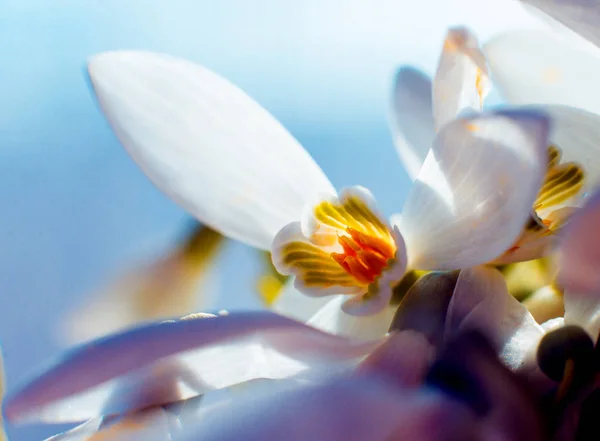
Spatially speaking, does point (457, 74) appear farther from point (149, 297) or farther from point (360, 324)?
point (149, 297)

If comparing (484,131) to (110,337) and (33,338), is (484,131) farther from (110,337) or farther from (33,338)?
(33,338)

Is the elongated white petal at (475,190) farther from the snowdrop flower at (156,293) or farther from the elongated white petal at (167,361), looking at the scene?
the snowdrop flower at (156,293)

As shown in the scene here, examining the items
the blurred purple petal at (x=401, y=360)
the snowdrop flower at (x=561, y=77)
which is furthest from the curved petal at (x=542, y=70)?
the blurred purple petal at (x=401, y=360)

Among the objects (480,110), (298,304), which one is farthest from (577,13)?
(298,304)

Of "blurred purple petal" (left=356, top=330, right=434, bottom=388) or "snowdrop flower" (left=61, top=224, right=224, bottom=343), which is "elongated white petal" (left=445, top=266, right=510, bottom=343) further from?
"snowdrop flower" (left=61, top=224, right=224, bottom=343)

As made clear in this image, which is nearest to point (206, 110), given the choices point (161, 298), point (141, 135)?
point (141, 135)

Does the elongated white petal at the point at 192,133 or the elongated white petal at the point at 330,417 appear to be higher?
the elongated white petal at the point at 192,133

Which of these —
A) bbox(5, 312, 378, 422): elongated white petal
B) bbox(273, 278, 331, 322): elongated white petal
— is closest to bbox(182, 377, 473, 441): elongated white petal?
bbox(5, 312, 378, 422): elongated white petal
